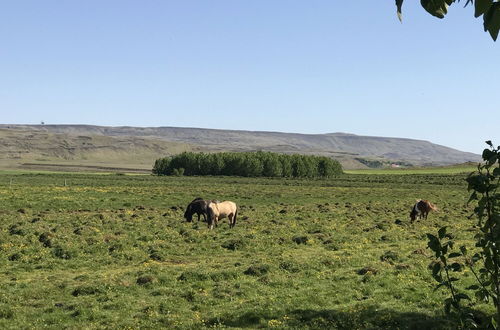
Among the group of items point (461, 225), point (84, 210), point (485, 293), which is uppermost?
point (485, 293)

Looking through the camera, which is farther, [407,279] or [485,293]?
[407,279]

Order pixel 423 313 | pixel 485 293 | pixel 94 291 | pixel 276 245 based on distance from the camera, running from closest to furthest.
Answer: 1. pixel 485 293
2. pixel 423 313
3. pixel 94 291
4. pixel 276 245

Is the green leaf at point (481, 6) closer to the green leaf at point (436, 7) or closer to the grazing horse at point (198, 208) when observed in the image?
the green leaf at point (436, 7)

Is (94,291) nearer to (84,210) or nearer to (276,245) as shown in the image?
(276,245)

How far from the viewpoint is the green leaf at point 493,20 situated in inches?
97.4

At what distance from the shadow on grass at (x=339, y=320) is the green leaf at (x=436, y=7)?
36.0 ft

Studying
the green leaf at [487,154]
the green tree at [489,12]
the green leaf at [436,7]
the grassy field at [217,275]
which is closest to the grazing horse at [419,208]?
the grassy field at [217,275]

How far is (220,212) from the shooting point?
32.3 meters

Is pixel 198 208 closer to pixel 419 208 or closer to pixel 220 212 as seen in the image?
pixel 220 212

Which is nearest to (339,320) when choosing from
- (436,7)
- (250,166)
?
(436,7)

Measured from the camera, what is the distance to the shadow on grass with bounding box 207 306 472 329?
494 inches

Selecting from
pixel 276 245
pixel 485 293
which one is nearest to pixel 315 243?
pixel 276 245

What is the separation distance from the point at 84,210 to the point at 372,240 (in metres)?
27.5

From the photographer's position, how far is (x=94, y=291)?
16.3 meters
